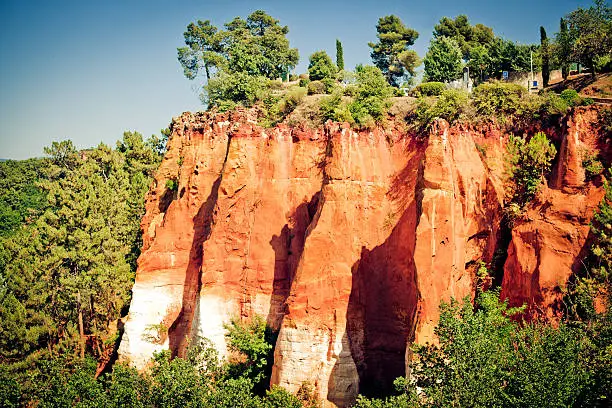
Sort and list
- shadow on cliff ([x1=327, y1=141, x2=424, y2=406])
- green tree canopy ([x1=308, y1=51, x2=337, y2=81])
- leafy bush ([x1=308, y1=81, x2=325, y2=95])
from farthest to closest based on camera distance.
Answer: green tree canopy ([x1=308, y1=51, x2=337, y2=81]) < leafy bush ([x1=308, y1=81, x2=325, y2=95]) < shadow on cliff ([x1=327, y1=141, x2=424, y2=406])

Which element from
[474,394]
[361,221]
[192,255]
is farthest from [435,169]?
[192,255]

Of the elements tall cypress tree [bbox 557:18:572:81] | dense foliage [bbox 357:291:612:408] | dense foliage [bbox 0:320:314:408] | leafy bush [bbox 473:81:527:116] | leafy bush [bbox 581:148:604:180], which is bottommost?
dense foliage [bbox 0:320:314:408]

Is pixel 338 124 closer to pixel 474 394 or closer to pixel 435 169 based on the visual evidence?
pixel 435 169

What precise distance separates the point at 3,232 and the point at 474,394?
67.3 m

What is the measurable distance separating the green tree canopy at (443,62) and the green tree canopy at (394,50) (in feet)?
20.5

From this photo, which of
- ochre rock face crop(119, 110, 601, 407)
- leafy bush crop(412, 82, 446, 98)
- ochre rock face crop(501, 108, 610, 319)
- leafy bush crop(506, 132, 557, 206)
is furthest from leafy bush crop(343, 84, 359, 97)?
ochre rock face crop(501, 108, 610, 319)

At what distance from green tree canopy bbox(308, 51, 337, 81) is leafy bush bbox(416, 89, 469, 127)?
77.4 ft

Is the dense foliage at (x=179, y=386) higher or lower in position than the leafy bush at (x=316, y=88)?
lower

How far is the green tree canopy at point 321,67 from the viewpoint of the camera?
191 feet

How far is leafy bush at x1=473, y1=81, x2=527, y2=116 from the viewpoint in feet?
102

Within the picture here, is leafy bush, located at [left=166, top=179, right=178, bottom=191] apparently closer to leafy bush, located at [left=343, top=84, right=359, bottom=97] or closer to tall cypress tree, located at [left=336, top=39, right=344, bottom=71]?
leafy bush, located at [left=343, top=84, right=359, bottom=97]

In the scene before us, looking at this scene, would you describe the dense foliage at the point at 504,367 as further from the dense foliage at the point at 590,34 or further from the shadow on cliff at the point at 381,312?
the dense foliage at the point at 590,34

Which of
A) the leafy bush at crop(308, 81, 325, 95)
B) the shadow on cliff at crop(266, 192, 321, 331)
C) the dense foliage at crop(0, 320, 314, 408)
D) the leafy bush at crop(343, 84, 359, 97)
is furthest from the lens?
the leafy bush at crop(308, 81, 325, 95)

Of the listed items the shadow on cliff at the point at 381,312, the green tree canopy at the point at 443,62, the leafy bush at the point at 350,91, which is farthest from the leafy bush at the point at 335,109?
the shadow on cliff at the point at 381,312
